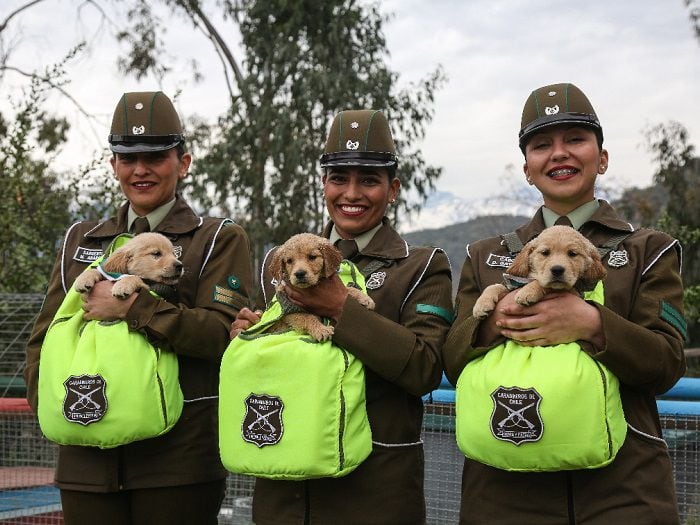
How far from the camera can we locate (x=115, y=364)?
11.4ft

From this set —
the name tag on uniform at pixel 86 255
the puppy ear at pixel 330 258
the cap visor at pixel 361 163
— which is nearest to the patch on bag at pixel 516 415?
the puppy ear at pixel 330 258

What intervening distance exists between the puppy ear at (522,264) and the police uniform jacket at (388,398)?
1.40ft

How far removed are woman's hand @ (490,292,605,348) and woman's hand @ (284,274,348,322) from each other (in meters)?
0.69

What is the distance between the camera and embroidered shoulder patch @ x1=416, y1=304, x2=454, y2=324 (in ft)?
11.7

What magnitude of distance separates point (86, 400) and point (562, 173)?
2.18 metres

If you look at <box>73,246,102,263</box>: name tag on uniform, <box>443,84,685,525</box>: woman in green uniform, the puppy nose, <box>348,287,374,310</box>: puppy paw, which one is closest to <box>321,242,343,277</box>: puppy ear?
<box>348,287,374,310</box>: puppy paw

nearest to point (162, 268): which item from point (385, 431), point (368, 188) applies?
point (368, 188)

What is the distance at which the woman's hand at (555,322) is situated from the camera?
2951 mm

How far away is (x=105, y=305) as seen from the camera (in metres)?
3.65

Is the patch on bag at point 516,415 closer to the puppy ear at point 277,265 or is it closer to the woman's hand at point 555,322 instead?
the woman's hand at point 555,322

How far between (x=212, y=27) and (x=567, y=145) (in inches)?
787

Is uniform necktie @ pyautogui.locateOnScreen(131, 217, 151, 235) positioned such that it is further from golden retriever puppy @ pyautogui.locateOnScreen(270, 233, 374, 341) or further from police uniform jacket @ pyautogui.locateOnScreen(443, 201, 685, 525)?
police uniform jacket @ pyautogui.locateOnScreen(443, 201, 685, 525)

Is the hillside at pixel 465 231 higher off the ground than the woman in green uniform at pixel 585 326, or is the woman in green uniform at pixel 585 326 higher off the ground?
the hillside at pixel 465 231

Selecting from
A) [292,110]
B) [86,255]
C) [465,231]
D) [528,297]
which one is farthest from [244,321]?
[465,231]
